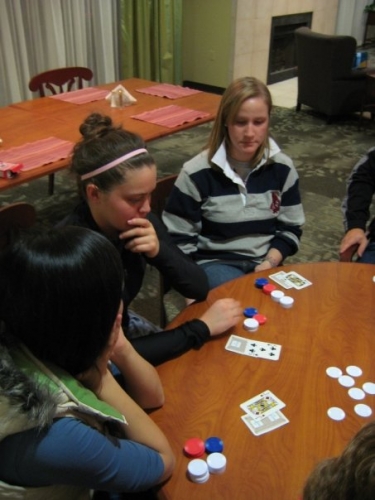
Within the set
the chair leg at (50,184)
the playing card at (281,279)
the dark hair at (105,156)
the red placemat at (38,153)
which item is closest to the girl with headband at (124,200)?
the dark hair at (105,156)

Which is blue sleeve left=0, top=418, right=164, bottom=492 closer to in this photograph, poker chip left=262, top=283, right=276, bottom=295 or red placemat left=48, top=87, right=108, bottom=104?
poker chip left=262, top=283, right=276, bottom=295

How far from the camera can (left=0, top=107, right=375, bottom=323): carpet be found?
3.04 metres

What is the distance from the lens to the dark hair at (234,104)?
1813 millimetres

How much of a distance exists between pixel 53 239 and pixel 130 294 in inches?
31.9

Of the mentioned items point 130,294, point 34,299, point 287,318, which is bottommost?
point 130,294

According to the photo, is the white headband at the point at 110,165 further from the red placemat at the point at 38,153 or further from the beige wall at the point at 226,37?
the beige wall at the point at 226,37

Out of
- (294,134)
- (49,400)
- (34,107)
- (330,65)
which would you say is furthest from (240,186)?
(330,65)

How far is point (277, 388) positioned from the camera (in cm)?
111

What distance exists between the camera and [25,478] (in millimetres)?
783

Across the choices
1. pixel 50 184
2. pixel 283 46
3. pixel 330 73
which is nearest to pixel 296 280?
pixel 50 184

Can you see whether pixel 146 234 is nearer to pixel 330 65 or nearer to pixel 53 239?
pixel 53 239

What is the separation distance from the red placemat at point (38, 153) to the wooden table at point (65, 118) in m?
0.05

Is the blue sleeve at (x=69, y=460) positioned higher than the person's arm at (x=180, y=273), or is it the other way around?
the blue sleeve at (x=69, y=460)

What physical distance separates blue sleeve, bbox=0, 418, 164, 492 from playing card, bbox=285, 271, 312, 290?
813 mm
